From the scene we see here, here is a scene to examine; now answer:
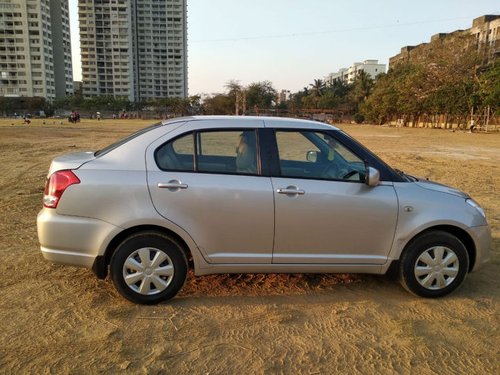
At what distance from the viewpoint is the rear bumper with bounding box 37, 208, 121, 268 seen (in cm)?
354

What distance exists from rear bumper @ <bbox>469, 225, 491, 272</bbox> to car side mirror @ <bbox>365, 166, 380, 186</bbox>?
1.11 m

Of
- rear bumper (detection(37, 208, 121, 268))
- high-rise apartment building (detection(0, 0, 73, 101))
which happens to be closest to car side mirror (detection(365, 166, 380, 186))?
rear bumper (detection(37, 208, 121, 268))

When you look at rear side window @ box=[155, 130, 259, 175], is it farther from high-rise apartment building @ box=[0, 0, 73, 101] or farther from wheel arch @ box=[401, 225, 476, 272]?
high-rise apartment building @ box=[0, 0, 73, 101]

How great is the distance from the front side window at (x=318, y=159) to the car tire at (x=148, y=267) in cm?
122

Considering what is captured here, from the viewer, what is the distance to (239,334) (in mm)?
3297

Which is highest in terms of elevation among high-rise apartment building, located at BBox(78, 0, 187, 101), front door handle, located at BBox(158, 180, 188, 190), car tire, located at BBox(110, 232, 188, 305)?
high-rise apartment building, located at BBox(78, 0, 187, 101)

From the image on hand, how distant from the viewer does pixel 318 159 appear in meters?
4.15

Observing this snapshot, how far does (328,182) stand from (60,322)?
2580 millimetres

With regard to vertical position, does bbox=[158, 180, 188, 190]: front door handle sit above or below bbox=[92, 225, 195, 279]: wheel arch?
above

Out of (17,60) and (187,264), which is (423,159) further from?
(17,60)

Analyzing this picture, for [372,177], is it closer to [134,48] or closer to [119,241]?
[119,241]


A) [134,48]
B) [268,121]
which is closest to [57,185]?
[268,121]

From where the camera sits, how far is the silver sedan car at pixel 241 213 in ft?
11.6

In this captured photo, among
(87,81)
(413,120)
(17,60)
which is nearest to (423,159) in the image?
(413,120)
